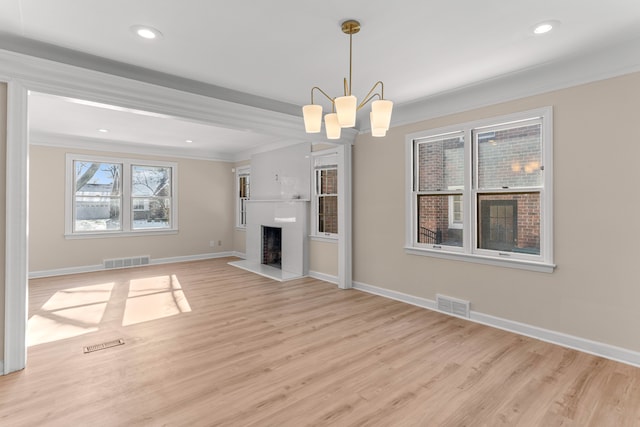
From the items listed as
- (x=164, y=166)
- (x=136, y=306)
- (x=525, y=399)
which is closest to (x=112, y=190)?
(x=164, y=166)

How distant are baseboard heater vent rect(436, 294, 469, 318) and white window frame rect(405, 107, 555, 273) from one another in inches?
19.8

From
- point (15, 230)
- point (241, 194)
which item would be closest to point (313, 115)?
point (15, 230)

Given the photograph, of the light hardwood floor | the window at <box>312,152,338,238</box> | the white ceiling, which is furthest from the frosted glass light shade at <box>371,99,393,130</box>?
the window at <box>312,152,338,238</box>

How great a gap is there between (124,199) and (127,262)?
1.32 metres

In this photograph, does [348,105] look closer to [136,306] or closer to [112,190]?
[136,306]

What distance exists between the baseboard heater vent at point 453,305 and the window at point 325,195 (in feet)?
6.99

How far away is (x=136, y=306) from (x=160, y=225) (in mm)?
3441

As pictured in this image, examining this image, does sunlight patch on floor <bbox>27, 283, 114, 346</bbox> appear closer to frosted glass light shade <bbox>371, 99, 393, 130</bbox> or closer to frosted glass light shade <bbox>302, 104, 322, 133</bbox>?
frosted glass light shade <bbox>302, 104, 322, 133</bbox>

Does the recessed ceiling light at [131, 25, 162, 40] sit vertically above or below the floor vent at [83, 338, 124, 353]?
above

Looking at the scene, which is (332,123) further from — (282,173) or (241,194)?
(241,194)

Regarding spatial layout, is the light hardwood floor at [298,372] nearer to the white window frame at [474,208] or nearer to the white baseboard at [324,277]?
the white window frame at [474,208]

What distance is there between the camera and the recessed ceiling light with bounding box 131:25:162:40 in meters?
2.38

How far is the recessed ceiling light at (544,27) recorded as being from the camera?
233cm

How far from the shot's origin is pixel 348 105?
7.00ft
